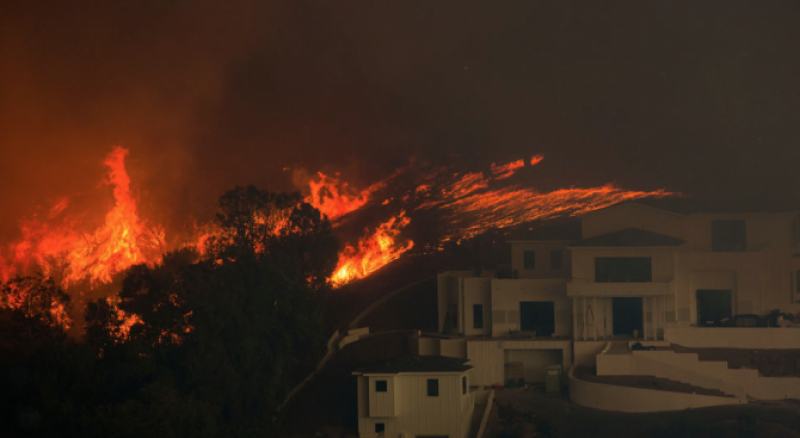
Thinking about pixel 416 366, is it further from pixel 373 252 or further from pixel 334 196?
pixel 334 196

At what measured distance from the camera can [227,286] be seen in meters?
49.0

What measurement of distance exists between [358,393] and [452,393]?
14.7ft

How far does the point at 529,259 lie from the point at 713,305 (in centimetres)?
1040

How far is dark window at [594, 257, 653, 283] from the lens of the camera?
49.8 meters

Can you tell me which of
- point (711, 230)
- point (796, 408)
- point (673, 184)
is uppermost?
point (673, 184)

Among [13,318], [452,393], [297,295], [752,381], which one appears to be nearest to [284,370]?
[297,295]

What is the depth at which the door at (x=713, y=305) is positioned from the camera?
51781mm

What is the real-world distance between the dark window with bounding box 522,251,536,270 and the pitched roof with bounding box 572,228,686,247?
416 cm

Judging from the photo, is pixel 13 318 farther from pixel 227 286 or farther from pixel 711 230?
pixel 711 230

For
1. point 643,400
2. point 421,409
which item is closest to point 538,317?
point 421,409

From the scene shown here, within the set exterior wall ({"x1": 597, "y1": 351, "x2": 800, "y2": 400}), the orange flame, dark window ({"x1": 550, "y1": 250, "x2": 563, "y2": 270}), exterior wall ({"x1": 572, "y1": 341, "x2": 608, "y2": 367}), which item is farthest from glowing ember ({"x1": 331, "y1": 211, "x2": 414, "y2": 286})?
exterior wall ({"x1": 597, "y1": 351, "x2": 800, "y2": 400})

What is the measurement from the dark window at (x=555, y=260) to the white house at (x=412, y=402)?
12.2m

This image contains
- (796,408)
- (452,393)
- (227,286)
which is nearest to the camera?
(796,408)

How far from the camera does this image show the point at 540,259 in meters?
55.0
